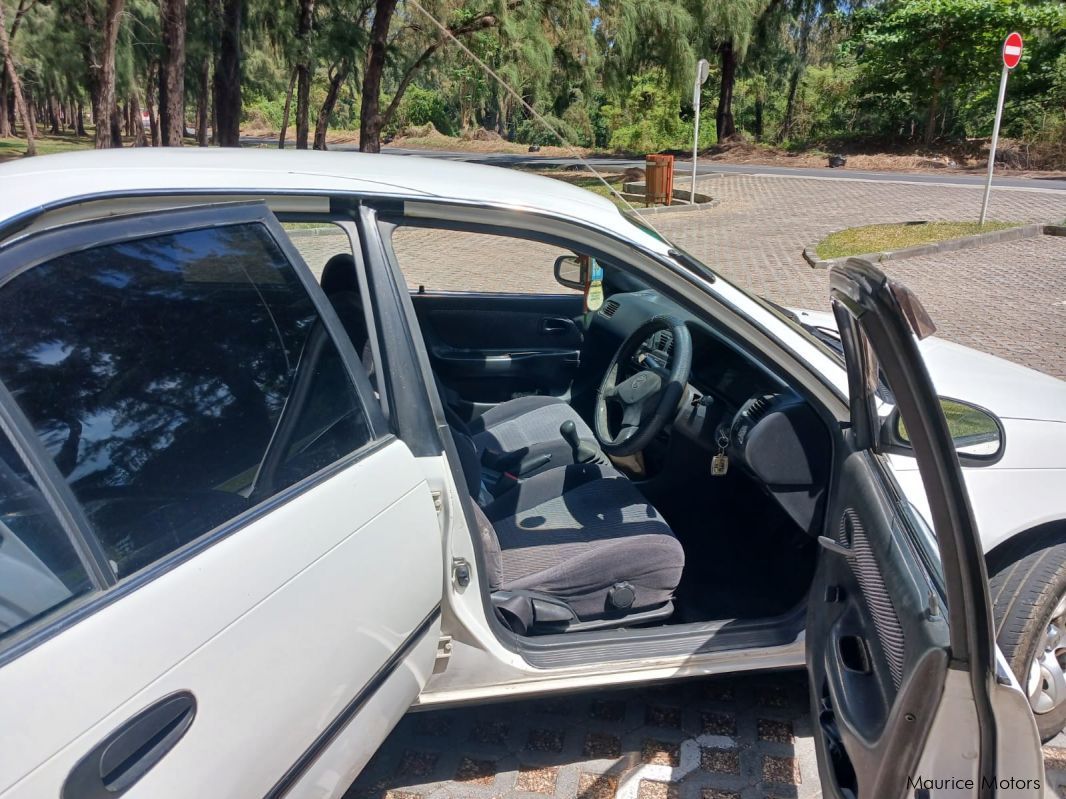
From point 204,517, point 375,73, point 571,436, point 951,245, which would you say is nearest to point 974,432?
point 571,436

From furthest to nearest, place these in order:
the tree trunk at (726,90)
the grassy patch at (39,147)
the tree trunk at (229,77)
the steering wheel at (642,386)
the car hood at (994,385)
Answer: the grassy patch at (39,147), the tree trunk at (726,90), the tree trunk at (229,77), the steering wheel at (642,386), the car hood at (994,385)

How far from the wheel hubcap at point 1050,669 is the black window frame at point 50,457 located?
2.05 metres

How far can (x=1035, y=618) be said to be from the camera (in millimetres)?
2385

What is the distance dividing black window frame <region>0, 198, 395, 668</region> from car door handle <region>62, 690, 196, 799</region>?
0.58 feet

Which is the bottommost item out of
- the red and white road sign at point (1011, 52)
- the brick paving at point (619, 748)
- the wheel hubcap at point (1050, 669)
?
the brick paving at point (619, 748)

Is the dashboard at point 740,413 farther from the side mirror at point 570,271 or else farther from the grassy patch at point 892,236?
the grassy patch at point 892,236

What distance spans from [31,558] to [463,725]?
1780 millimetres

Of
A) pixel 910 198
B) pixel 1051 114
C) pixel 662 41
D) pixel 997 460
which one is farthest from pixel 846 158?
pixel 997 460

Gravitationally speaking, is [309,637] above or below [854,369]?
below

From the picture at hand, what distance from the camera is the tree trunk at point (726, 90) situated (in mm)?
29656

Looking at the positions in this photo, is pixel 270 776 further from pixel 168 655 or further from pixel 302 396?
pixel 302 396

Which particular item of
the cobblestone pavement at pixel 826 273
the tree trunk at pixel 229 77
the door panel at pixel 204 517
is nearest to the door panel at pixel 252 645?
A: the door panel at pixel 204 517

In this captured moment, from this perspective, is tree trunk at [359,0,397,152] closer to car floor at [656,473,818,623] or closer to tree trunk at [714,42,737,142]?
tree trunk at [714,42,737,142]

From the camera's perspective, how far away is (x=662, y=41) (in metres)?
23.5
